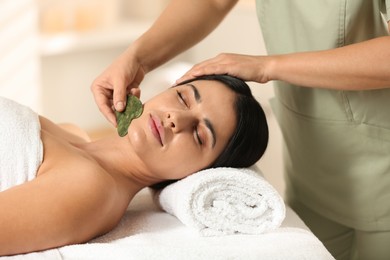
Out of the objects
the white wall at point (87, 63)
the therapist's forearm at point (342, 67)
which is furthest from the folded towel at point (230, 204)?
the white wall at point (87, 63)

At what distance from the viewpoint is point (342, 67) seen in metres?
1.55

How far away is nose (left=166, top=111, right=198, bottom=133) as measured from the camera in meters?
1.69

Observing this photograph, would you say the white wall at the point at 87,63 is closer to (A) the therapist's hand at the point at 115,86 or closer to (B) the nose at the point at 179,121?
(A) the therapist's hand at the point at 115,86

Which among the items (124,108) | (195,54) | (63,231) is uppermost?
(124,108)

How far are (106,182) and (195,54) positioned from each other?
2.44 meters

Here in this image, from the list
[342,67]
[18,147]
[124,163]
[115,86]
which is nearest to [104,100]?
[115,86]

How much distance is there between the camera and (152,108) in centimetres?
176

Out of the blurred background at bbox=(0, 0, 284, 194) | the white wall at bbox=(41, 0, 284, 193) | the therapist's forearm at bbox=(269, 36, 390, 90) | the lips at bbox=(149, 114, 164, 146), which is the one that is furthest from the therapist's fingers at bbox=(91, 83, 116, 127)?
the white wall at bbox=(41, 0, 284, 193)

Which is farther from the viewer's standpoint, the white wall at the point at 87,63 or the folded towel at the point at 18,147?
the white wall at the point at 87,63

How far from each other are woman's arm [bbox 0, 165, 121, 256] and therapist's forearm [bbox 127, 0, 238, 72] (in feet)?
1.54

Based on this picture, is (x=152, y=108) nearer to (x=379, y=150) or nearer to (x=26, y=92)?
(x=379, y=150)

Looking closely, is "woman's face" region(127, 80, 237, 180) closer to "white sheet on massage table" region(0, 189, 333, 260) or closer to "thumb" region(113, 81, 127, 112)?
"thumb" region(113, 81, 127, 112)

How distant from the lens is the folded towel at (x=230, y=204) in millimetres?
1553

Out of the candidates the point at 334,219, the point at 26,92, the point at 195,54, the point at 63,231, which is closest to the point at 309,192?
the point at 334,219
